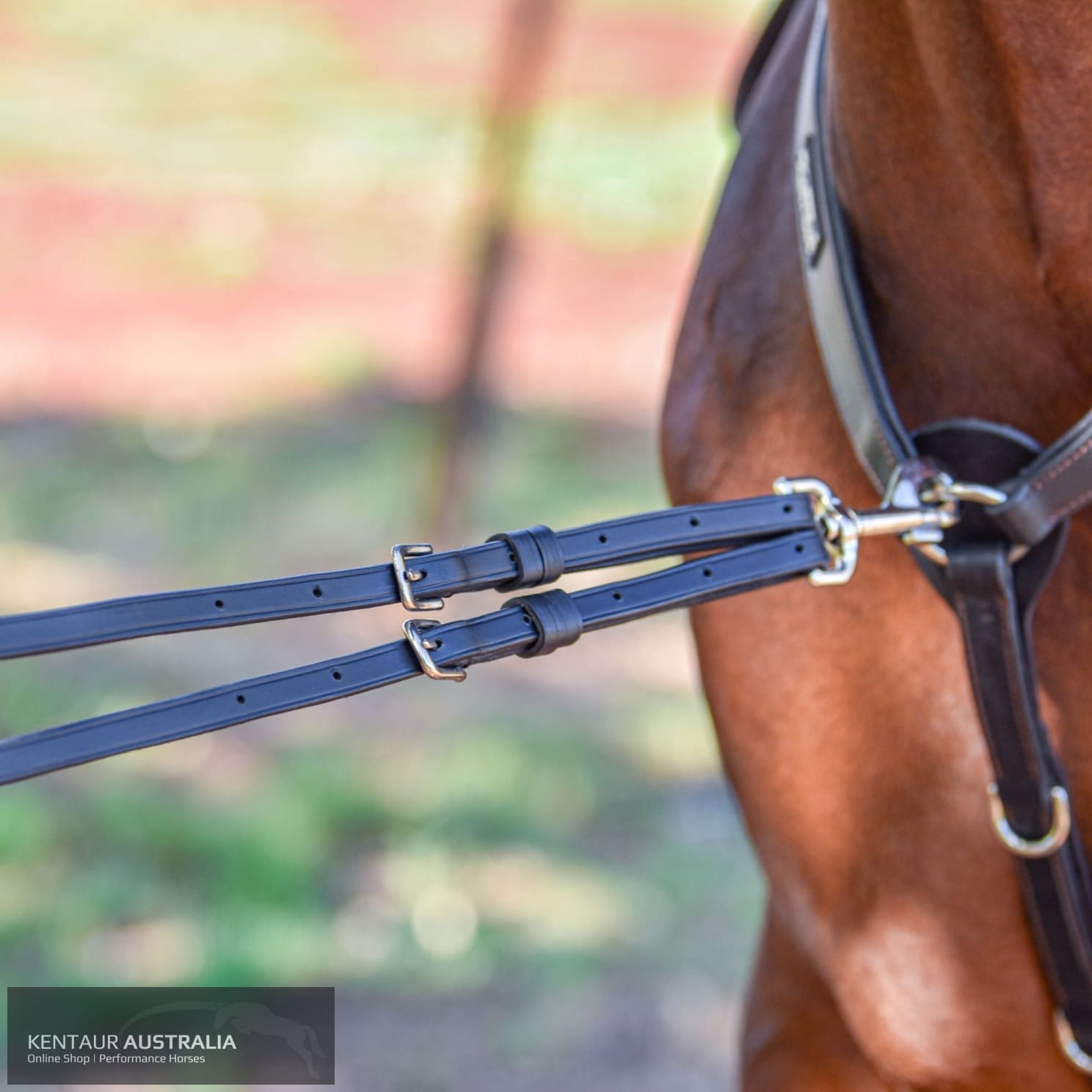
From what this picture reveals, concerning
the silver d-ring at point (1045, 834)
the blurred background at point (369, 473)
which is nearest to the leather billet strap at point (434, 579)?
the silver d-ring at point (1045, 834)

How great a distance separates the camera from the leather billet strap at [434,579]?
0.75 metres

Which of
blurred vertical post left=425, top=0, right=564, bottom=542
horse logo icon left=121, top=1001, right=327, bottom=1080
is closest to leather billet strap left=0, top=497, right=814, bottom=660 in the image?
horse logo icon left=121, top=1001, right=327, bottom=1080

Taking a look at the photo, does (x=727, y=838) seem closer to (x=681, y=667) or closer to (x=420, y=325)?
(x=681, y=667)

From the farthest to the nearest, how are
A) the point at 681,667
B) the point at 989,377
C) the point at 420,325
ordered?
1. the point at 420,325
2. the point at 681,667
3. the point at 989,377

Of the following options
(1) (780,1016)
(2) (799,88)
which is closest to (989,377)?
(2) (799,88)

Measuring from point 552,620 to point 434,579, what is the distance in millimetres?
79

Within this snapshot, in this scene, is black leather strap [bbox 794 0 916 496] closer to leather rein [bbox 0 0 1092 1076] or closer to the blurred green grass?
leather rein [bbox 0 0 1092 1076]

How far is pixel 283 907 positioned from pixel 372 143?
6.49 meters

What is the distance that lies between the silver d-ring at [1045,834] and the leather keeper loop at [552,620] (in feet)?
1.27

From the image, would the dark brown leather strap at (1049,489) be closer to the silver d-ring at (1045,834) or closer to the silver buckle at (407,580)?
the silver d-ring at (1045,834)

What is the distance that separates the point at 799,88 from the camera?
1.25 metres

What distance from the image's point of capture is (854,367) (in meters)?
1.02

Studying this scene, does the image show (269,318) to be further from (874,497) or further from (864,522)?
(864,522)

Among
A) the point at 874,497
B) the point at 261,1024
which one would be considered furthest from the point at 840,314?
the point at 261,1024
